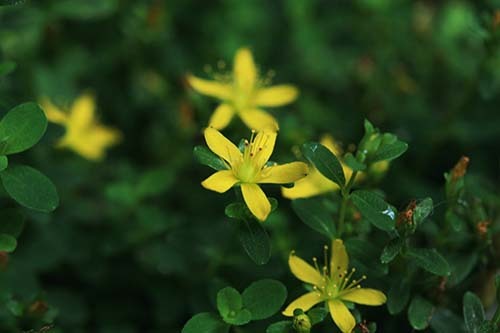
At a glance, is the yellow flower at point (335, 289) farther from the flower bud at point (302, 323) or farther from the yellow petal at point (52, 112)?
the yellow petal at point (52, 112)

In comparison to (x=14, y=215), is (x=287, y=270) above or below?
below

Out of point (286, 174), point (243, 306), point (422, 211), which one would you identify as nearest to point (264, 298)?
point (243, 306)

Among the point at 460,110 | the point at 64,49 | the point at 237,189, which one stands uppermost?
the point at 237,189

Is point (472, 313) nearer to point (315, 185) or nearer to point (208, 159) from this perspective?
point (315, 185)

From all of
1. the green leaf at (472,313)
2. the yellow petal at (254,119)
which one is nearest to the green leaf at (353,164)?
the green leaf at (472,313)

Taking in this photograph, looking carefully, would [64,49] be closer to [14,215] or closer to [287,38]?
[287,38]

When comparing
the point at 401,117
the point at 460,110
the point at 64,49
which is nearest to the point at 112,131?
the point at 64,49

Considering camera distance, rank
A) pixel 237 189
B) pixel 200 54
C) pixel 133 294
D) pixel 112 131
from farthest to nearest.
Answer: pixel 200 54, pixel 112 131, pixel 133 294, pixel 237 189

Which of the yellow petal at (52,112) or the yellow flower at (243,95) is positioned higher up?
the yellow flower at (243,95)
